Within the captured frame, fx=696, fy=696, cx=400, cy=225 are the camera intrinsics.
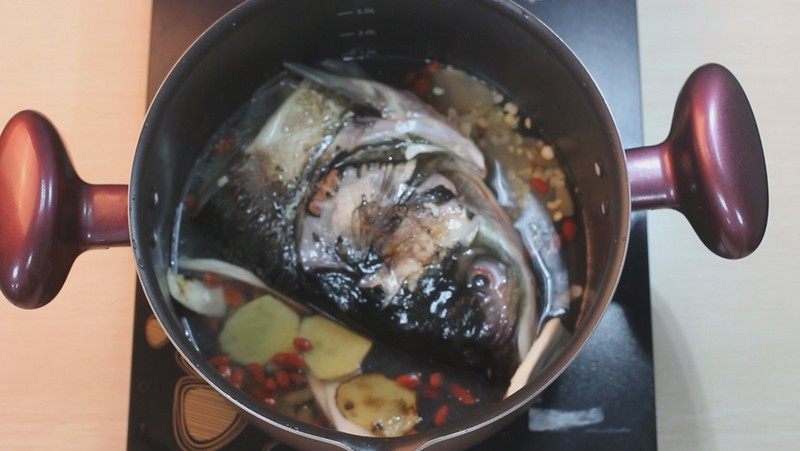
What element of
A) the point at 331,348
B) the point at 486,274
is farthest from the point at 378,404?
the point at 486,274

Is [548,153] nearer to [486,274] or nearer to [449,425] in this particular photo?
[486,274]

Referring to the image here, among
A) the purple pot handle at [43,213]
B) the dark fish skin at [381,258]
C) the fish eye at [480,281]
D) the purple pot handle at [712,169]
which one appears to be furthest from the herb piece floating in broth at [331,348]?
the purple pot handle at [712,169]

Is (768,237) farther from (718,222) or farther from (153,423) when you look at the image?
(153,423)

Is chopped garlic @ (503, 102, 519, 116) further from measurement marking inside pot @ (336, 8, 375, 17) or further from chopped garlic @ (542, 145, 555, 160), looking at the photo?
measurement marking inside pot @ (336, 8, 375, 17)

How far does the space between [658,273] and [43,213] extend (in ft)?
2.33

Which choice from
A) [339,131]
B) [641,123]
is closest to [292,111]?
[339,131]

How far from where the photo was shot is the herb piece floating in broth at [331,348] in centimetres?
79

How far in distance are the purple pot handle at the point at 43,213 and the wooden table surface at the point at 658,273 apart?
27 centimetres

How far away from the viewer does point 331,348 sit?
796 mm

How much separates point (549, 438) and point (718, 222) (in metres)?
0.32

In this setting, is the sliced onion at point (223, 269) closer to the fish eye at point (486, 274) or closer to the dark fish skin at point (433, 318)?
the dark fish skin at point (433, 318)

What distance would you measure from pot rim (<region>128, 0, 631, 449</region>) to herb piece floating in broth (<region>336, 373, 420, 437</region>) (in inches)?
6.8

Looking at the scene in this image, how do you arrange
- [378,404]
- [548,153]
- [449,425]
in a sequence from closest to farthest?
[449,425], [378,404], [548,153]

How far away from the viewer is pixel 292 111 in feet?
2.80
